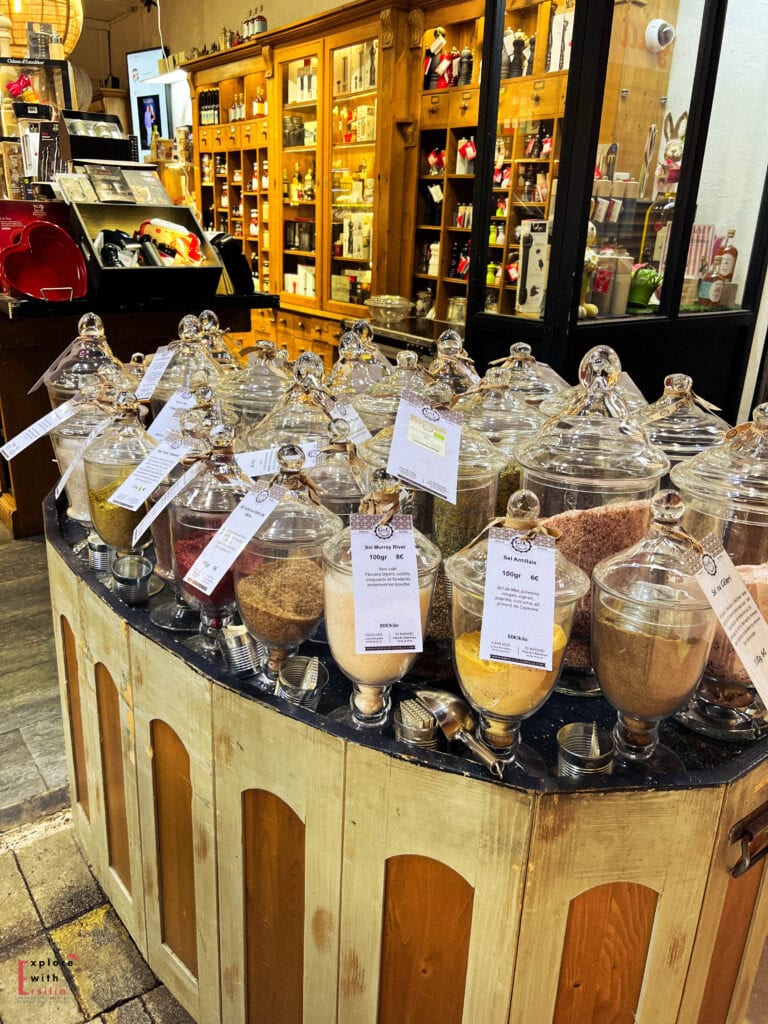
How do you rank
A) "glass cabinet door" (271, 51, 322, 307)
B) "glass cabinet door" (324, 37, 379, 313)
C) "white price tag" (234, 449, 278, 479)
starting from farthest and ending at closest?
"glass cabinet door" (271, 51, 322, 307), "glass cabinet door" (324, 37, 379, 313), "white price tag" (234, 449, 278, 479)

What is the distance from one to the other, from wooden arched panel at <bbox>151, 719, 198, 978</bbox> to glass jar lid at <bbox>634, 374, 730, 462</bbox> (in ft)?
3.36

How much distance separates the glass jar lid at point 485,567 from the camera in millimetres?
893

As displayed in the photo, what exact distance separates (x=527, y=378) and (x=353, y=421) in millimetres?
594

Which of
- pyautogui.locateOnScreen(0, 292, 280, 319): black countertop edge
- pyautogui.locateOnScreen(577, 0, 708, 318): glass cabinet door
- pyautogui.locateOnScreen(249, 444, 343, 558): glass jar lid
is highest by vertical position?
pyautogui.locateOnScreen(577, 0, 708, 318): glass cabinet door

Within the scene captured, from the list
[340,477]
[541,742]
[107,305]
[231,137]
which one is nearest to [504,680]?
[541,742]

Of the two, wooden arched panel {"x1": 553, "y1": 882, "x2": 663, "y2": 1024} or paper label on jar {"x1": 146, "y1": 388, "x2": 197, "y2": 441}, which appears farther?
paper label on jar {"x1": 146, "y1": 388, "x2": 197, "y2": 441}

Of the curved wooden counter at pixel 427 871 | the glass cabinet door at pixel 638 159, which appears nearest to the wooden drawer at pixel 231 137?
the glass cabinet door at pixel 638 159

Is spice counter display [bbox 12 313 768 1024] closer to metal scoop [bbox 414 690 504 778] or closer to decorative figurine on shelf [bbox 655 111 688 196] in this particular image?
metal scoop [bbox 414 690 504 778]

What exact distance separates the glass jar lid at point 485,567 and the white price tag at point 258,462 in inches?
16.4

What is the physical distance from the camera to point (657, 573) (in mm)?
926

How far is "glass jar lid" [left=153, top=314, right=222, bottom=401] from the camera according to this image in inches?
74.4

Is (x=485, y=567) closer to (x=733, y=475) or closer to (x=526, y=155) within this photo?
(x=733, y=475)

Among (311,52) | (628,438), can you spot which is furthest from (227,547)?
(311,52)

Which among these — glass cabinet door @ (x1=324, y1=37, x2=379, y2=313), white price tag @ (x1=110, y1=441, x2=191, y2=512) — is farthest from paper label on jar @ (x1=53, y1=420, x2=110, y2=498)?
glass cabinet door @ (x1=324, y1=37, x2=379, y2=313)
